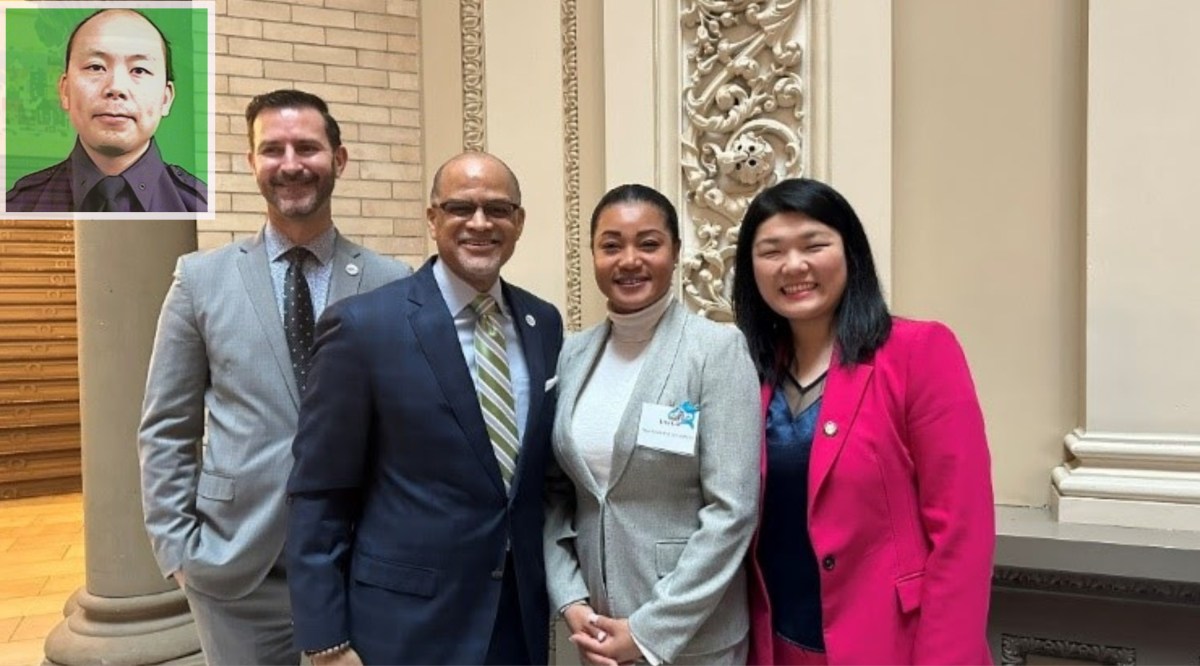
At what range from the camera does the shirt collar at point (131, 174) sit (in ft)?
8.70

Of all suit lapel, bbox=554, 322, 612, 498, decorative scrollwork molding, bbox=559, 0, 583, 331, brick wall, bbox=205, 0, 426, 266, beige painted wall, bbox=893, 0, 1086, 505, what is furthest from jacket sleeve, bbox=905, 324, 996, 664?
brick wall, bbox=205, 0, 426, 266

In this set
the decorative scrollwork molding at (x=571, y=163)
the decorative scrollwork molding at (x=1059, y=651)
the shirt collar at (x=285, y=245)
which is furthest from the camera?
the decorative scrollwork molding at (x=571, y=163)

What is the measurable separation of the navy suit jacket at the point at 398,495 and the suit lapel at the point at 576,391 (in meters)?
0.12

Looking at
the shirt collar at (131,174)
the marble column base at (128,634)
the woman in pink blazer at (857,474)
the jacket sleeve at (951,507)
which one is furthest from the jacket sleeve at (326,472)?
the marble column base at (128,634)

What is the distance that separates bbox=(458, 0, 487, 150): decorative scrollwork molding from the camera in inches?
149

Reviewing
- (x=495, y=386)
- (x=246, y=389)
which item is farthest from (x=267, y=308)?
(x=495, y=386)

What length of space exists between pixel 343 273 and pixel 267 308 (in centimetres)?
19

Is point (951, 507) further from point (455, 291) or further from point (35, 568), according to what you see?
point (35, 568)

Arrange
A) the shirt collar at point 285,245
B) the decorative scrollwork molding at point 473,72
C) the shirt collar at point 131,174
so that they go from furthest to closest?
1. the decorative scrollwork molding at point 473,72
2. the shirt collar at point 131,174
3. the shirt collar at point 285,245

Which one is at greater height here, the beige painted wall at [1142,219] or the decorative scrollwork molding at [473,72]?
the decorative scrollwork molding at [473,72]

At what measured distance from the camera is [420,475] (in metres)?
1.60

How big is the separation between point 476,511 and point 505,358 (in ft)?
1.00

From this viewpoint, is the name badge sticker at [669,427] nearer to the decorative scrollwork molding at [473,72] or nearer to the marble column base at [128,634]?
the marble column base at [128,634]

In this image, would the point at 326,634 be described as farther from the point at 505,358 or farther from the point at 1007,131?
the point at 1007,131
